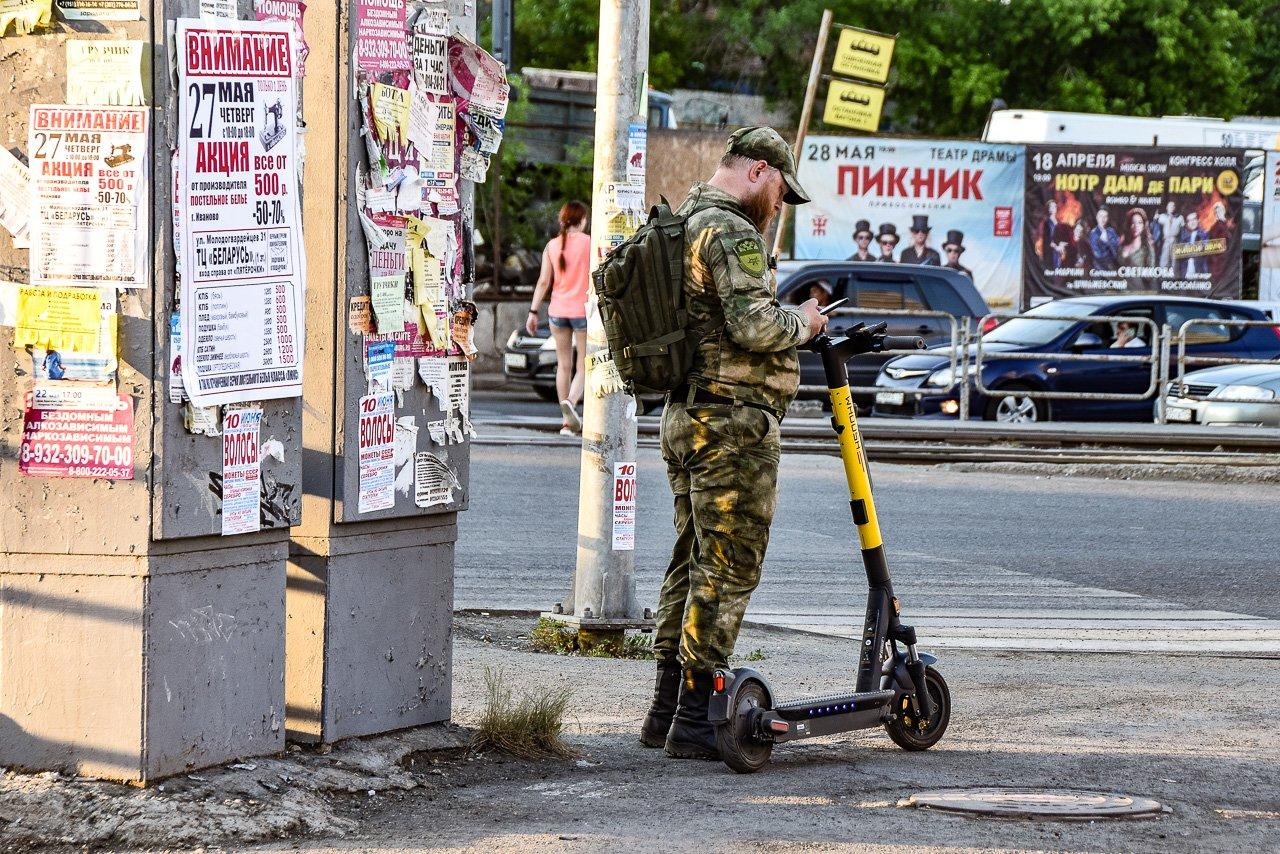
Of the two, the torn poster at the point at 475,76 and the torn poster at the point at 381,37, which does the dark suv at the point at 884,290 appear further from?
the torn poster at the point at 381,37

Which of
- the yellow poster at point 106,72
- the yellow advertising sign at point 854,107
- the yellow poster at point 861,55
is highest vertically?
the yellow poster at point 861,55

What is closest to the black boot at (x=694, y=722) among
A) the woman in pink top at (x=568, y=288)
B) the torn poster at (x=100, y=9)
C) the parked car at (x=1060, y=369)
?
the torn poster at (x=100, y=9)

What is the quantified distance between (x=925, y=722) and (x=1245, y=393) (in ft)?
50.2

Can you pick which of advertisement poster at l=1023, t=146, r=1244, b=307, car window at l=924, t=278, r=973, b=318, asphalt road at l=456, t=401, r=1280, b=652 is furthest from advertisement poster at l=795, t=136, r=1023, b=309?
asphalt road at l=456, t=401, r=1280, b=652

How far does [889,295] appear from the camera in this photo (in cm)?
2230

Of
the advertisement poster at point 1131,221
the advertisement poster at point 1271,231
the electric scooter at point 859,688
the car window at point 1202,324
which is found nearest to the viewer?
the electric scooter at point 859,688

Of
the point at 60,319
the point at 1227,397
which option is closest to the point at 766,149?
the point at 60,319

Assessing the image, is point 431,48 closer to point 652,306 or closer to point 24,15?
point 652,306

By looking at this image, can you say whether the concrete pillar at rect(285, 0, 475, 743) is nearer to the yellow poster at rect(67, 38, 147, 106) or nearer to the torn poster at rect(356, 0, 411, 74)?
the torn poster at rect(356, 0, 411, 74)

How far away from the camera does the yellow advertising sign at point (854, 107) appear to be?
2766 centimetres

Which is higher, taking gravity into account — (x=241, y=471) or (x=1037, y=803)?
(x=241, y=471)

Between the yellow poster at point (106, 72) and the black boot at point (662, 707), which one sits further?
the black boot at point (662, 707)

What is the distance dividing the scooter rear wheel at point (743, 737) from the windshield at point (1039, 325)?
1551 centimetres

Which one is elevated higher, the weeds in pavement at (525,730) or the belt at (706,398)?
the belt at (706,398)
